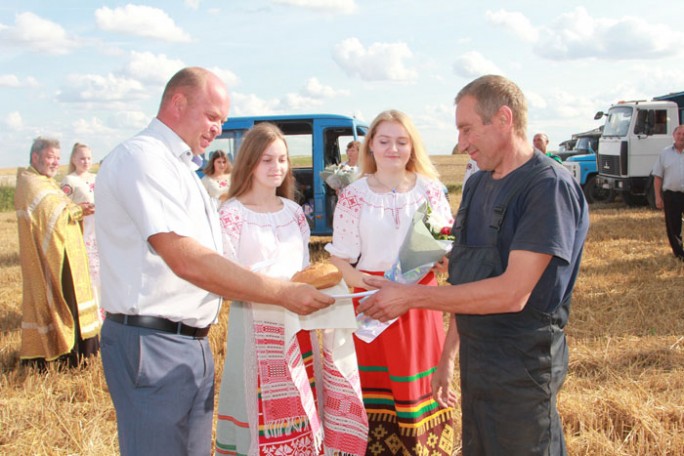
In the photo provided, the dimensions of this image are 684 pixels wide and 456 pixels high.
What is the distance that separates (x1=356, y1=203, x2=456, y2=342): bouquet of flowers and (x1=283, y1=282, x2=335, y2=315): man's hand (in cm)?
39

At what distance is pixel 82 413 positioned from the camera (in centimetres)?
446

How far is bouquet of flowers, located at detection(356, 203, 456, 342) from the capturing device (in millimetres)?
2969

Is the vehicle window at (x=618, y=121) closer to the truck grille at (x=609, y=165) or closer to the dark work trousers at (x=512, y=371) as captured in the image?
the truck grille at (x=609, y=165)

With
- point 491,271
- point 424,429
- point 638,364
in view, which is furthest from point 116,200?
point 638,364

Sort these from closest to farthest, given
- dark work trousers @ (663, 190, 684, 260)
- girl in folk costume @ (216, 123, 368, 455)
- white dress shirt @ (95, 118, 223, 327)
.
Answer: white dress shirt @ (95, 118, 223, 327)
girl in folk costume @ (216, 123, 368, 455)
dark work trousers @ (663, 190, 684, 260)

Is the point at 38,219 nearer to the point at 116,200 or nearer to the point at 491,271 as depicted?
the point at 116,200

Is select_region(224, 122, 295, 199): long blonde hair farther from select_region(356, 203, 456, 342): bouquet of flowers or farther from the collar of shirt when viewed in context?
the collar of shirt

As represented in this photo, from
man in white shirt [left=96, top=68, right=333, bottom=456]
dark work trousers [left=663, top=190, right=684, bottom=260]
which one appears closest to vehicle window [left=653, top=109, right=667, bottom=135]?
dark work trousers [left=663, top=190, right=684, bottom=260]

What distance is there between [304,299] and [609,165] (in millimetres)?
16795

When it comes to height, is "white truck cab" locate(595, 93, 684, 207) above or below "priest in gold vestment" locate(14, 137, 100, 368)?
above

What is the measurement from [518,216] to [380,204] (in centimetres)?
130

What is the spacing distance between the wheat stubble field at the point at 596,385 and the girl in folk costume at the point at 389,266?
1.04 meters

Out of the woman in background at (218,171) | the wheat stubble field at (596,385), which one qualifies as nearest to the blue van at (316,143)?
the woman in background at (218,171)

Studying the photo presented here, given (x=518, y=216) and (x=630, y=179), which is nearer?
(x=518, y=216)
